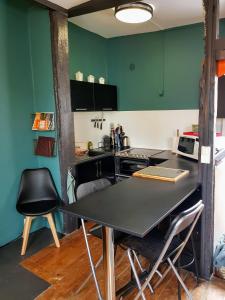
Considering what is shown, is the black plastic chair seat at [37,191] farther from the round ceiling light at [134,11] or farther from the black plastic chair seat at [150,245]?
the round ceiling light at [134,11]

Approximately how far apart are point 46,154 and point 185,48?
228 cm

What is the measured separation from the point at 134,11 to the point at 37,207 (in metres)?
2.17

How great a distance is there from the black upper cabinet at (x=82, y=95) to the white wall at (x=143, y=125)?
340mm

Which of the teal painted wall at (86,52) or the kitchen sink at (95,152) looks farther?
the kitchen sink at (95,152)

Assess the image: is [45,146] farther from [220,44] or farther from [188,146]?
[220,44]

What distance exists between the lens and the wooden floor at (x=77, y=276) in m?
1.90

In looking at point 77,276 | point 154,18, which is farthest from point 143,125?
point 77,276

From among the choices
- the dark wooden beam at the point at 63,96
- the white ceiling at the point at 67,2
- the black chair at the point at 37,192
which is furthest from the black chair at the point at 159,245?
the white ceiling at the point at 67,2

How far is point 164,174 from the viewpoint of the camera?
6.97ft

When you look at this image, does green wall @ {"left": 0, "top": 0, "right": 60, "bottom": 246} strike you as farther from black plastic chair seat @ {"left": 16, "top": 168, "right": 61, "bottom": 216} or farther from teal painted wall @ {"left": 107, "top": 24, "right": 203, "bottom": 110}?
teal painted wall @ {"left": 107, "top": 24, "right": 203, "bottom": 110}

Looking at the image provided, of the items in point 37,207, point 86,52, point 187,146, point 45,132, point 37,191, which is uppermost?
point 86,52

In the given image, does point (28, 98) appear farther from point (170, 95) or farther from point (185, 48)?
point (185, 48)

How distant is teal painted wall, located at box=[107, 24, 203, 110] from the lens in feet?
10.6

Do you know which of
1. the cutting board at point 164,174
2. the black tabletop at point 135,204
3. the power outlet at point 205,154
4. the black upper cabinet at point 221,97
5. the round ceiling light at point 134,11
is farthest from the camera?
the black upper cabinet at point 221,97
